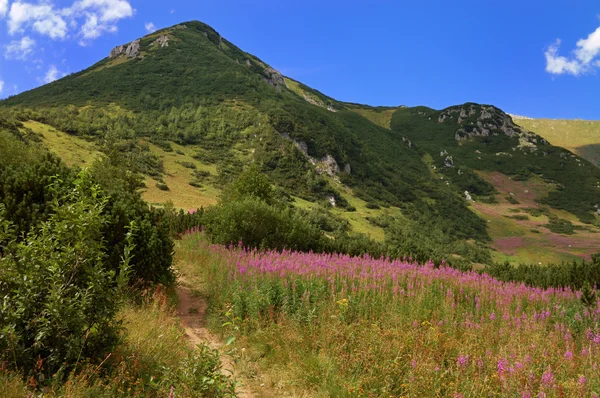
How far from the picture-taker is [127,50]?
12794 centimetres

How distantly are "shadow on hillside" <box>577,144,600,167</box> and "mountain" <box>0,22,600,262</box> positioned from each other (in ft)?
210

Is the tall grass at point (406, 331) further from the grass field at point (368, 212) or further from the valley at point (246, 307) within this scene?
the grass field at point (368, 212)

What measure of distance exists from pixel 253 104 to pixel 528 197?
73.5 metres

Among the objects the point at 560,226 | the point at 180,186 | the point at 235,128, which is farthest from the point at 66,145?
the point at 560,226

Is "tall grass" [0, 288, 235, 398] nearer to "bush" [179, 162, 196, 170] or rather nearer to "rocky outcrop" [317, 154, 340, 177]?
"bush" [179, 162, 196, 170]

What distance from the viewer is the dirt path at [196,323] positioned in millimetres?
4266

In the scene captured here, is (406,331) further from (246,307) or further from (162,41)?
(162,41)

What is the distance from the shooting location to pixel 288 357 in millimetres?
4262

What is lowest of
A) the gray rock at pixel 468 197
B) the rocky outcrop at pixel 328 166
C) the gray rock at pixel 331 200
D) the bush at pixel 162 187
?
the bush at pixel 162 187

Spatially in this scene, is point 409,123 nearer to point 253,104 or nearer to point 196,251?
point 253,104

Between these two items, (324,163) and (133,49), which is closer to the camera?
(324,163)

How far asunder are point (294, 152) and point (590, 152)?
179300 millimetres

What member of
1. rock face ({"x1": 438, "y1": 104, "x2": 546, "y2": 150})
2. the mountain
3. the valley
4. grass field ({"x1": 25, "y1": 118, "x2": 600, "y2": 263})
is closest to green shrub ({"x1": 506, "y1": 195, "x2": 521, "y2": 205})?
the mountain

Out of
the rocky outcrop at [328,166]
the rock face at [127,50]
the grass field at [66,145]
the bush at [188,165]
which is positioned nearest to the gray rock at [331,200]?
the rocky outcrop at [328,166]
